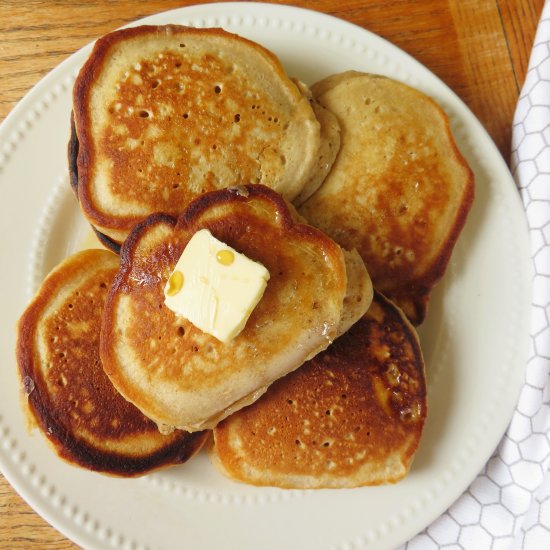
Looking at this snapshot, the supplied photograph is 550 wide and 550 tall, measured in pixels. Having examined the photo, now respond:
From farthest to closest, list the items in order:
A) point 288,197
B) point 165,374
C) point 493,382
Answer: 1. point 493,382
2. point 288,197
3. point 165,374

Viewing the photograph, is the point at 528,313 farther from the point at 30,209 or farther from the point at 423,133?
the point at 30,209

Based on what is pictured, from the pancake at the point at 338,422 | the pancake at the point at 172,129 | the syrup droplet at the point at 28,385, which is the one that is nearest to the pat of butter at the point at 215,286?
the pancake at the point at 172,129

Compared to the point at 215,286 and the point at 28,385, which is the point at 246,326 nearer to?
the point at 215,286

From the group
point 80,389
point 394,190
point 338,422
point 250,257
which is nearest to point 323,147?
point 394,190

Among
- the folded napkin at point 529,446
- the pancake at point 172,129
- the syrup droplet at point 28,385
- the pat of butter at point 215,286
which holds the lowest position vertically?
the folded napkin at point 529,446

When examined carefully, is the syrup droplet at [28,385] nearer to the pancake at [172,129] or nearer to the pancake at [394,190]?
the pancake at [172,129]

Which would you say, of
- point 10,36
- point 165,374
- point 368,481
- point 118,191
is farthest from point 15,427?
point 10,36

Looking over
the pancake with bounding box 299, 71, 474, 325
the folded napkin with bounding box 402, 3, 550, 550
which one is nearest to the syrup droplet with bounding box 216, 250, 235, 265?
the pancake with bounding box 299, 71, 474, 325
